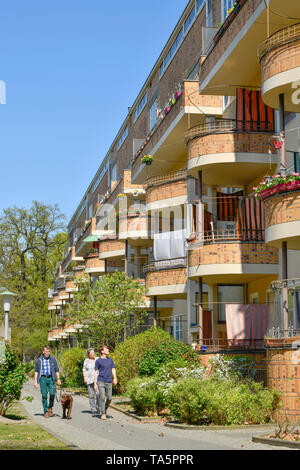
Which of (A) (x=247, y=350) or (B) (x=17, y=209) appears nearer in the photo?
(A) (x=247, y=350)

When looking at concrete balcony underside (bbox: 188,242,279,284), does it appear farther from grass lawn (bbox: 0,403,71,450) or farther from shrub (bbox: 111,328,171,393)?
grass lawn (bbox: 0,403,71,450)

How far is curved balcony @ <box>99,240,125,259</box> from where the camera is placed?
4569 centimetres

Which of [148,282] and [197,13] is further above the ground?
[197,13]

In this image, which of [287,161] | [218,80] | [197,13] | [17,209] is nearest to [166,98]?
[197,13]

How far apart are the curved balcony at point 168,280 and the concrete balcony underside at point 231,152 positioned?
19.3ft

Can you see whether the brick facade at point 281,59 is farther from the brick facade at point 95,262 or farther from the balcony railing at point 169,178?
the brick facade at point 95,262

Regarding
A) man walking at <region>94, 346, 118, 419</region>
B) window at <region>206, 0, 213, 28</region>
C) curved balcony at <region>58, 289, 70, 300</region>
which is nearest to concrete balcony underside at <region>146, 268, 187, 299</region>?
window at <region>206, 0, 213, 28</region>

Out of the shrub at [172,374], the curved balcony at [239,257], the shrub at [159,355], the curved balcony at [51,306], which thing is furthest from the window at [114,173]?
the shrub at [172,374]

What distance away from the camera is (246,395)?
17.2 meters

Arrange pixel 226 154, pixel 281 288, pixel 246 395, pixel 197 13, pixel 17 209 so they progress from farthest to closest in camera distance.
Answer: pixel 17 209
pixel 197 13
pixel 226 154
pixel 281 288
pixel 246 395

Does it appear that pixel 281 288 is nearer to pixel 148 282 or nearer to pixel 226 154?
pixel 226 154

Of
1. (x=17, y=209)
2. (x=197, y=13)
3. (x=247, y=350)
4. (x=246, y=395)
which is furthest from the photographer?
(x=17, y=209)

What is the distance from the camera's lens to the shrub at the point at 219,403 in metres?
16.9

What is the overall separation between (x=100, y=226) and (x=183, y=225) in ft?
76.1
